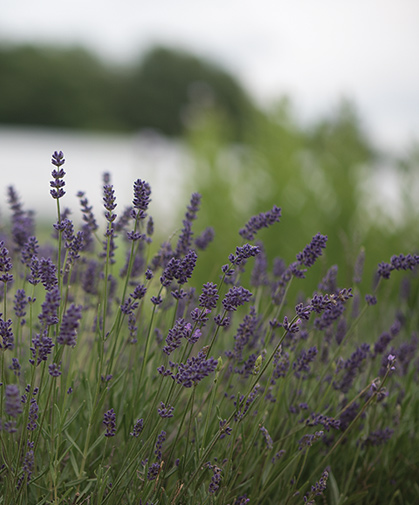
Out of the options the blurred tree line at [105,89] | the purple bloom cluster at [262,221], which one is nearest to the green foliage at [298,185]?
the purple bloom cluster at [262,221]

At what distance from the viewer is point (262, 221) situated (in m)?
2.21

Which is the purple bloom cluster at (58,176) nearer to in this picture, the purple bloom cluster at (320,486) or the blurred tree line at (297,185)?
the purple bloom cluster at (320,486)

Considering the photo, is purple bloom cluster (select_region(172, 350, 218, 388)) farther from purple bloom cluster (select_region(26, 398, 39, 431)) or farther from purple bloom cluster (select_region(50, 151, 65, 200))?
purple bloom cluster (select_region(50, 151, 65, 200))

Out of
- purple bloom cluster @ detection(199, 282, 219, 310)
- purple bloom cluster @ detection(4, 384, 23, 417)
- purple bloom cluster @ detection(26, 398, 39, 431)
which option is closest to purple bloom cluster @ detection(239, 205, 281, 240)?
purple bloom cluster @ detection(199, 282, 219, 310)

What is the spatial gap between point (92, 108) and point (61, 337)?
111 ft

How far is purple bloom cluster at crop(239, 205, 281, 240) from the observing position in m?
2.15

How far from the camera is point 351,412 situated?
7.98 feet

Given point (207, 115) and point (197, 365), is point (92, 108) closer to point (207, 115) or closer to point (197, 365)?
point (207, 115)

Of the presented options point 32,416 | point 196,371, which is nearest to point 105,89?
point 32,416

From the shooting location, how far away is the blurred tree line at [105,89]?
107ft

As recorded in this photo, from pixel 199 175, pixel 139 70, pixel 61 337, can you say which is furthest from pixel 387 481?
pixel 139 70

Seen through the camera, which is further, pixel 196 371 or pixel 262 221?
pixel 262 221

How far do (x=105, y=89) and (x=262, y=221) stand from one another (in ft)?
111

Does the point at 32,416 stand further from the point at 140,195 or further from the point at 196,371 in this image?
the point at 140,195
